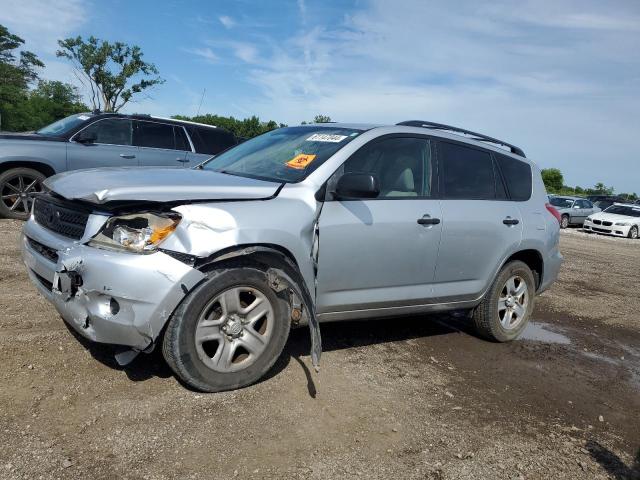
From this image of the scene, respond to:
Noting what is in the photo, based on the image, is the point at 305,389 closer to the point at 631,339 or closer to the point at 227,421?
the point at 227,421

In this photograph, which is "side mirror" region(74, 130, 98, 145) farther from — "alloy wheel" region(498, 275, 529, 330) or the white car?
the white car

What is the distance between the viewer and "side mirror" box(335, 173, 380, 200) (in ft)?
11.8

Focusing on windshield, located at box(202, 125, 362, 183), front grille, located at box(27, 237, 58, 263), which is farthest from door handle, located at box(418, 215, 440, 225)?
front grille, located at box(27, 237, 58, 263)

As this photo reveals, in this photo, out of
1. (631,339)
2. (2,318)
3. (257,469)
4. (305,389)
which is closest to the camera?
(257,469)

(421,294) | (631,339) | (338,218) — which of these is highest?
(338,218)

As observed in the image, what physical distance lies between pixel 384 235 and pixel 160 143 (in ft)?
21.0

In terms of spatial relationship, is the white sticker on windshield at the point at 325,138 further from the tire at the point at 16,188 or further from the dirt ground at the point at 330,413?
the tire at the point at 16,188

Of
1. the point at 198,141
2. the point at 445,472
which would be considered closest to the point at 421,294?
the point at 445,472

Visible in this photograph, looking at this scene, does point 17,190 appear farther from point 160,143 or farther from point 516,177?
point 516,177

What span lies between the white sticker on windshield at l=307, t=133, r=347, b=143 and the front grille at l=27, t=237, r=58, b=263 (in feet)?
6.53

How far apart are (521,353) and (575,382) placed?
2.12 ft

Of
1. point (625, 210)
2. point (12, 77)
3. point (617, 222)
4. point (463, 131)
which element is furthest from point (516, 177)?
point (12, 77)

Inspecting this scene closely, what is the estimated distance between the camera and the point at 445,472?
9.24ft

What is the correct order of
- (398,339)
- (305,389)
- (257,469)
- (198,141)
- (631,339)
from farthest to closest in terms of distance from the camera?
(198,141) < (631,339) < (398,339) < (305,389) < (257,469)
